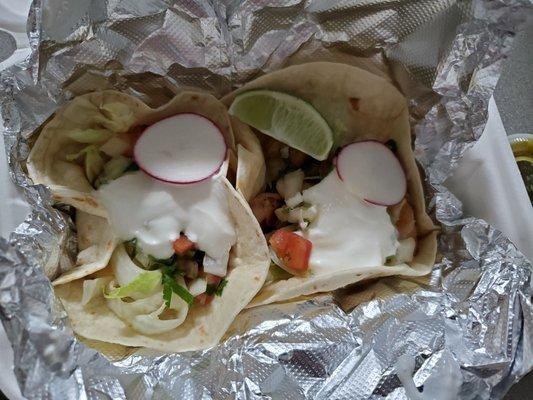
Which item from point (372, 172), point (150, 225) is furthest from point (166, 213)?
point (372, 172)

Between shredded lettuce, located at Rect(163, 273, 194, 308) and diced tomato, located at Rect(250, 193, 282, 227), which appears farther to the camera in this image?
diced tomato, located at Rect(250, 193, 282, 227)

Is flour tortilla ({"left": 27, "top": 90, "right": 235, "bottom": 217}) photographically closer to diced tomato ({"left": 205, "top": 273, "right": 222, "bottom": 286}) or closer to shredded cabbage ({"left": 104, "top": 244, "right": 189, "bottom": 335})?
shredded cabbage ({"left": 104, "top": 244, "right": 189, "bottom": 335})

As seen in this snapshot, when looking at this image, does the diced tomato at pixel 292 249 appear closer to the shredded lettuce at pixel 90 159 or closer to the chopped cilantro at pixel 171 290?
the chopped cilantro at pixel 171 290

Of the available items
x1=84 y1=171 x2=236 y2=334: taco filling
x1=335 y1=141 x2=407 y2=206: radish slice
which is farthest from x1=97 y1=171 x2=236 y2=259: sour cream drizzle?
x1=335 y1=141 x2=407 y2=206: radish slice

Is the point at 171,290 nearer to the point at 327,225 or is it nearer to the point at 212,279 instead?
the point at 212,279

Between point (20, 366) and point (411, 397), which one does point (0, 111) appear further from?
point (411, 397)

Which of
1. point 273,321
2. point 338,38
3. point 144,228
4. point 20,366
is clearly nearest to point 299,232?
point 273,321
